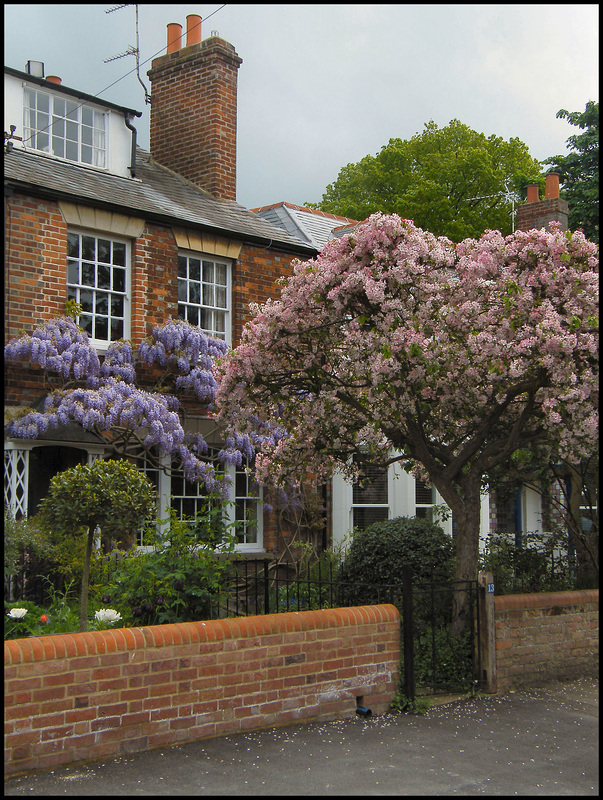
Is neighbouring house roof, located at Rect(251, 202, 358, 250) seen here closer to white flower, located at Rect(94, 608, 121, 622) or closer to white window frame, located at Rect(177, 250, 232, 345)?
white window frame, located at Rect(177, 250, 232, 345)

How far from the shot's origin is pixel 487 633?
9.23 m

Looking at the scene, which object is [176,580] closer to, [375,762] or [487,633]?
[375,762]

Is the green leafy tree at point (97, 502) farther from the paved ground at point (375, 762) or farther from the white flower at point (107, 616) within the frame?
the paved ground at point (375, 762)

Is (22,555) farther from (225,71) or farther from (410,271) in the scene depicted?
(225,71)

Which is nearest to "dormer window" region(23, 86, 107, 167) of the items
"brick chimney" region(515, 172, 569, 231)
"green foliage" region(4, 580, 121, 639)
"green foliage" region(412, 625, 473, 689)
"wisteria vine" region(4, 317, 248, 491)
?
"wisteria vine" region(4, 317, 248, 491)

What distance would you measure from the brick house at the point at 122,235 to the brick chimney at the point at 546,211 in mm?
7021

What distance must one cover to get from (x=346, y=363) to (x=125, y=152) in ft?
28.5

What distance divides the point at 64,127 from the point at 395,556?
9.50 m

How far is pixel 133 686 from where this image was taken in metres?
6.76

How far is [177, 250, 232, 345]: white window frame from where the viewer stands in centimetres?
1563

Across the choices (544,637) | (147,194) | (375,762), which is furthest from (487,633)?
(147,194)

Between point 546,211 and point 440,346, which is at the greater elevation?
point 546,211

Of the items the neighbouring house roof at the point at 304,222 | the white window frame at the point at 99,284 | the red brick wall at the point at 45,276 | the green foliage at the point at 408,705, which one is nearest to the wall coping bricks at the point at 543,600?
the green foliage at the point at 408,705

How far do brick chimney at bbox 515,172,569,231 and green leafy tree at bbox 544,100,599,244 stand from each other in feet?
10.1
